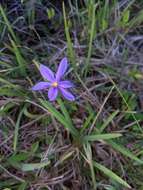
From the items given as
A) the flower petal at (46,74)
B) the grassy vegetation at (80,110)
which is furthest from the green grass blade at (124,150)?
the flower petal at (46,74)

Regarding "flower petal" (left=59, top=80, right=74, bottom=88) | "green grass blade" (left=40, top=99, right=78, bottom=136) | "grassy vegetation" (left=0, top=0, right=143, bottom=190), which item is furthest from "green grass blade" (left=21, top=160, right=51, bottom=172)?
"flower petal" (left=59, top=80, right=74, bottom=88)

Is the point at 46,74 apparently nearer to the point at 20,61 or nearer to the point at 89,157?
the point at 20,61

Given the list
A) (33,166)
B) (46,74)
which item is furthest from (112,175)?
(46,74)

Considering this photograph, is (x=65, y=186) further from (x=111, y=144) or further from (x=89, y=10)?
(x=89, y=10)

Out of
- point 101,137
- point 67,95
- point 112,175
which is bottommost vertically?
point 112,175

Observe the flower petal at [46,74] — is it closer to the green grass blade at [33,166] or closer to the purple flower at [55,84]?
the purple flower at [55,84]

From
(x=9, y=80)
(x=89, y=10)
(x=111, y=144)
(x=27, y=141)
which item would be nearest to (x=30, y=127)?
(x=27, y=141)
